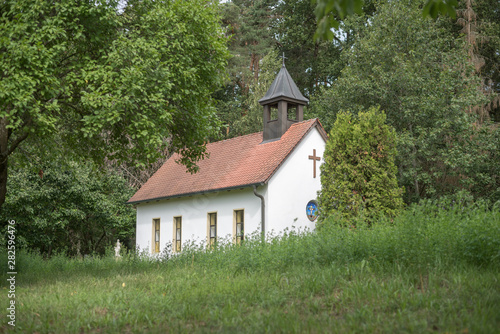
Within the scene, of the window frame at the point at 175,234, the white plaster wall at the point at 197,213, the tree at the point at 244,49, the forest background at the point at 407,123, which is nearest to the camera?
the white plaster wall at the point at 197,213

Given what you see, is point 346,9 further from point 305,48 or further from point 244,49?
point 244,49

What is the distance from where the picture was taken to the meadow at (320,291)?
5.84m

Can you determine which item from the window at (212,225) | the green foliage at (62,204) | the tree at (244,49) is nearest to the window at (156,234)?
the green foliage at (62,204)

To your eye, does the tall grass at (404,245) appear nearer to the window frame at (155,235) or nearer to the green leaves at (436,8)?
the green leaves at (436,8)

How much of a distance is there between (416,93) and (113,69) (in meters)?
15.4

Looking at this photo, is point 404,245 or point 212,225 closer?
point 404,245

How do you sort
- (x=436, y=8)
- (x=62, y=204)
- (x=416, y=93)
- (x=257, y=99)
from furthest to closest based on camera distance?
(x=257, y=99)
(x=62, y=204)
(x=416, y=93)
(x=436, y=8)

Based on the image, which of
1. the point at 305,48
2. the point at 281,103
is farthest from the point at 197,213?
the point at 305,48

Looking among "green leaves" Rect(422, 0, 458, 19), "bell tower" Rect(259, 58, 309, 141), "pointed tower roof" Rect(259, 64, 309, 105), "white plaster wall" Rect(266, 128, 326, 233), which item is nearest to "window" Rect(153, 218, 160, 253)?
"bell tower" Rect(259, 58, 309, 141)

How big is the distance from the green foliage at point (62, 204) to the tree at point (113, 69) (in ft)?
27.4

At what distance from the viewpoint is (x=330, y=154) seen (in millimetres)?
18516

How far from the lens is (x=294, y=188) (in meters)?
20.9

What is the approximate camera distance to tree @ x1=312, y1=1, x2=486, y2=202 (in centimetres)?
2112

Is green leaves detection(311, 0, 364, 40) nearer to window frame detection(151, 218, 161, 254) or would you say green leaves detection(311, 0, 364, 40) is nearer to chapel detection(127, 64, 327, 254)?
chapel detection(127, 64, 327, 254)
